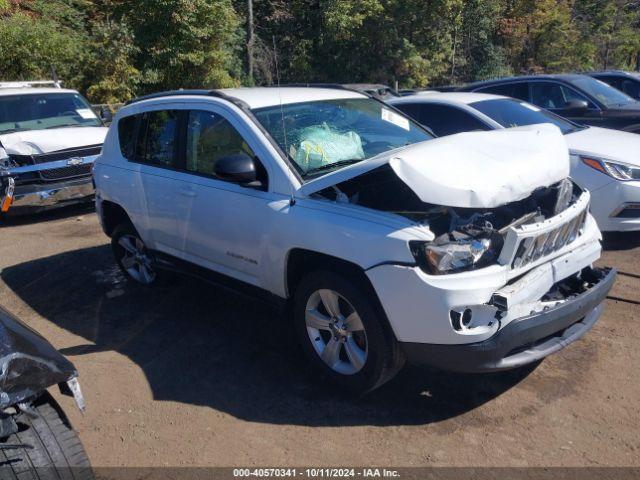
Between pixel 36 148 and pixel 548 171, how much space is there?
7643 mm

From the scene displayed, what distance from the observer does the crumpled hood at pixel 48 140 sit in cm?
862

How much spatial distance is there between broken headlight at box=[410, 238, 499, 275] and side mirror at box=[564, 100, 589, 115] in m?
6.07

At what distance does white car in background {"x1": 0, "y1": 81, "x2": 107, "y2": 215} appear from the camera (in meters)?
8.49

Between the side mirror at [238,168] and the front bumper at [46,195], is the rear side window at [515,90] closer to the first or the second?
the front bumper at [46,195]

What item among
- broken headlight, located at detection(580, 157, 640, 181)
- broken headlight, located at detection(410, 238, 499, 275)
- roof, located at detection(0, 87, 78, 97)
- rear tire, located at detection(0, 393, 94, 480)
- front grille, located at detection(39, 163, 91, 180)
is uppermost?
roof, located at detection(0, 87, 78, 97)

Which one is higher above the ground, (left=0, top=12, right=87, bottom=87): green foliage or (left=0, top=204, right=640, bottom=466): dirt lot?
(left=0, top=12, right=87, bottom=87): green foliage

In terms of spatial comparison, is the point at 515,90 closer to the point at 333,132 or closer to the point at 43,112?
the point at 333,132

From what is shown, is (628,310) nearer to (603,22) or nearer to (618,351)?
(618,351)

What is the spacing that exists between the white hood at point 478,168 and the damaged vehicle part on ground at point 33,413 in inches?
73.3

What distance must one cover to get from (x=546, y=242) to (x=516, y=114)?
164 inches

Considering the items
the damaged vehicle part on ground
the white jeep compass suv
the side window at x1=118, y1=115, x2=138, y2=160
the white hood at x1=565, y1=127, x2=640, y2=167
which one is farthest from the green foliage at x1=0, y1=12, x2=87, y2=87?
the damaged vehicle part on ground

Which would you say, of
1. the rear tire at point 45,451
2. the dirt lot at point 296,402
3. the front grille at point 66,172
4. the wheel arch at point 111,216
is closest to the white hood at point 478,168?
the dirt lot at point 296,402

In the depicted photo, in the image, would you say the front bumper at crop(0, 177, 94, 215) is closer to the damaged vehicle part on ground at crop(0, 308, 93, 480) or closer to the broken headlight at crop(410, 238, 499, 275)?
the damaged vehicle part on ground at crop(0, 308, 93, 480)

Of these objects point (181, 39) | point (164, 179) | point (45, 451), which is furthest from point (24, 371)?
point (181, 39)
